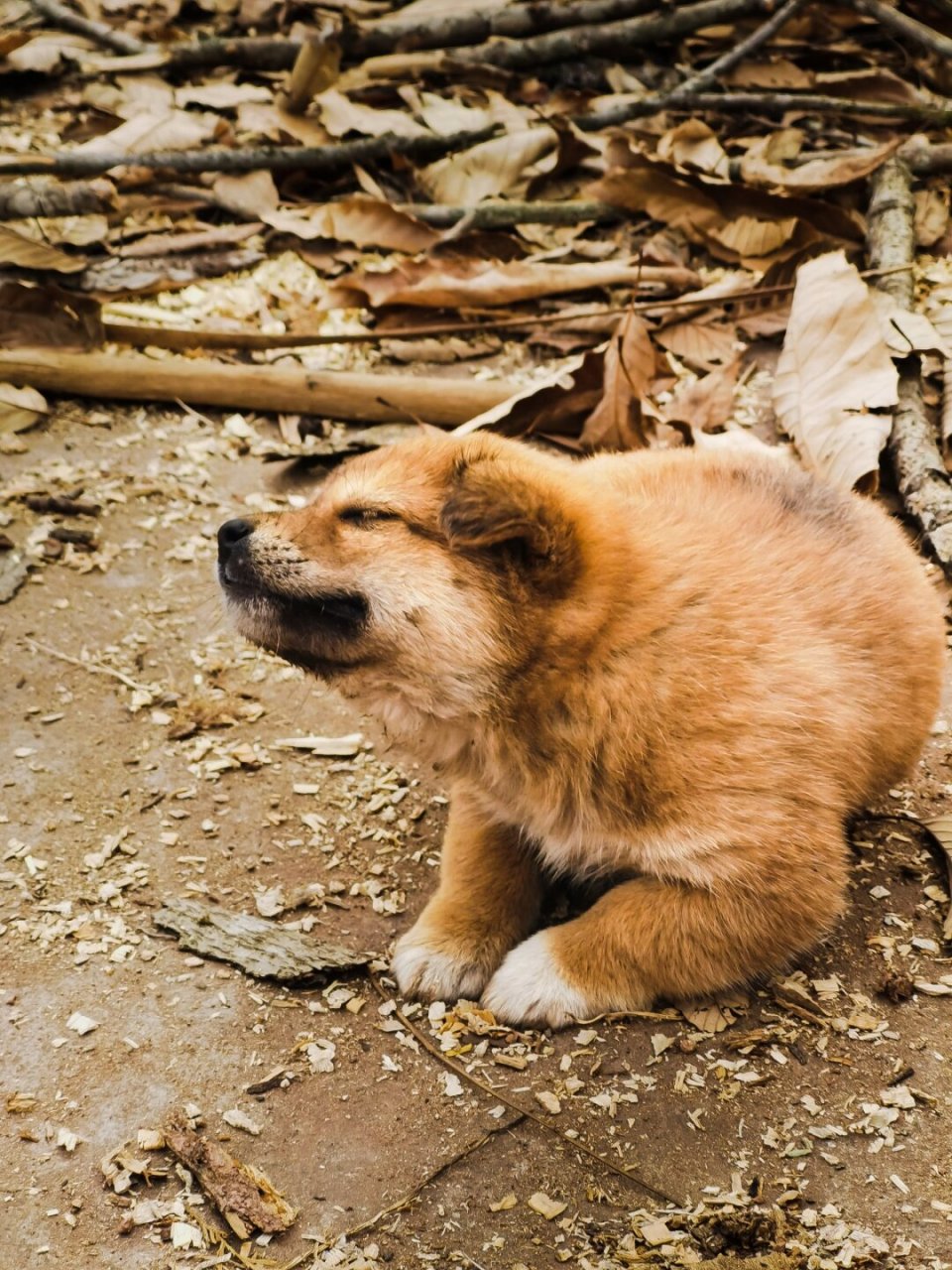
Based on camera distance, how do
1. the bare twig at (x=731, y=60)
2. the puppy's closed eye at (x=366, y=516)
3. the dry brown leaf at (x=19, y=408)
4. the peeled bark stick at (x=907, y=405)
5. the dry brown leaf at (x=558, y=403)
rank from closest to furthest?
1. the puppy's closed eye at (x=366, y=516)
2. the peeled bark stick at (x=907, y=405)
3. the dry brown leaf at (x=558, y=403)
4. the dry brown leaf at (x=19, y=408)
5. the bare twig at (x=731, y=60)

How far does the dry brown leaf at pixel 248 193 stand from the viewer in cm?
Result: 652

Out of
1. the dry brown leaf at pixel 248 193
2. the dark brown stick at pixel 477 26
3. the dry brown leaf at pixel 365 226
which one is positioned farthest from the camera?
the dark brown stick at pixel 477 26

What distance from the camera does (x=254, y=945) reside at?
3344 millimetres

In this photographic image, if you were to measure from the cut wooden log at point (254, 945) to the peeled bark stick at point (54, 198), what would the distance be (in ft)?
13.3

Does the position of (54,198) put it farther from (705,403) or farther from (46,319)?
(705,403)

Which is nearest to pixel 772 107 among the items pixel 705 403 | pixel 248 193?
pixel 705 403

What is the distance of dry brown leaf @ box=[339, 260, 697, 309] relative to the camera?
19.1ft

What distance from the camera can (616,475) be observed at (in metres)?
3.83

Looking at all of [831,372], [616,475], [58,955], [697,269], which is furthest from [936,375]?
[58,955]

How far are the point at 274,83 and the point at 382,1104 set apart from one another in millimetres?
6446

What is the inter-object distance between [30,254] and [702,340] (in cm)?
311

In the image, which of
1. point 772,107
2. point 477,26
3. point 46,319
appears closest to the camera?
point 46,319

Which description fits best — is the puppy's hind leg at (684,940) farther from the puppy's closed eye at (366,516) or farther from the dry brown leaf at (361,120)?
the dry brown leaf at (361,120)

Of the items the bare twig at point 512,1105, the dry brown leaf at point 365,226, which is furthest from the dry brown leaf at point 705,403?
the bare twig at point 512,1105
